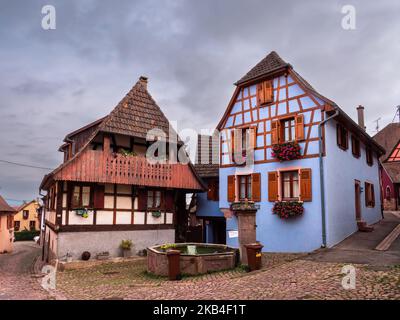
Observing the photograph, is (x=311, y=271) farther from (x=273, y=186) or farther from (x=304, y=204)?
(x=273, y=186)

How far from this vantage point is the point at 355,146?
18.9 meters

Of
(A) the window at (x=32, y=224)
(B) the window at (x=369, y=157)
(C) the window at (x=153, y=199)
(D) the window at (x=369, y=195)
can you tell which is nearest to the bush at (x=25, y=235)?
(A) the window at (x=32, y=224)

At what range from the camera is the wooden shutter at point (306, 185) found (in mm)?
15094

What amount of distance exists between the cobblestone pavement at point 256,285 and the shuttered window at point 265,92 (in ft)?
26.7

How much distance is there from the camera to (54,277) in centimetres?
1293

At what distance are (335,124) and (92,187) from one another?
1151 centimetres

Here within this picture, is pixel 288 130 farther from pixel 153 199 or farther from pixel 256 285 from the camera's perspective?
pixel 256 285

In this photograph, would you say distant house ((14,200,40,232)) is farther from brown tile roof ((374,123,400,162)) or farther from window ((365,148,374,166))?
window ((365,148,374,166))

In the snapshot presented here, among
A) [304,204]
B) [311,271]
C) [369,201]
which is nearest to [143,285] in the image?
[311,271]

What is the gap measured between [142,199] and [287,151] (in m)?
7.36

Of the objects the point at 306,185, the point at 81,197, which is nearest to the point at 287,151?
the point at 306,185

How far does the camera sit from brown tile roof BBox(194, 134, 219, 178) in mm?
22062

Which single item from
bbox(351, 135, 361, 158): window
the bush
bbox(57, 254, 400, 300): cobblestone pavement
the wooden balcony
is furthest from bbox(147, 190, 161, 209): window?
the bush

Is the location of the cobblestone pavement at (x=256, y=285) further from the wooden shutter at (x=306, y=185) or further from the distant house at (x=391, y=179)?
the distant house at (x=391, y=179)
